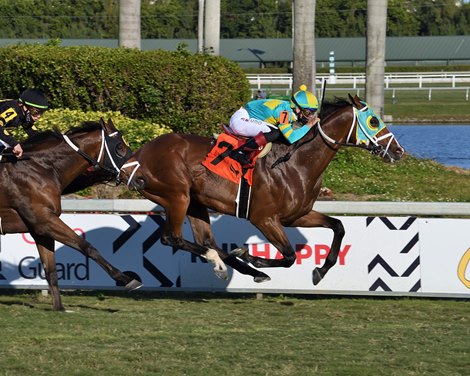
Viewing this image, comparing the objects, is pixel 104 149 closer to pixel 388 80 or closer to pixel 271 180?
pixel 271 180

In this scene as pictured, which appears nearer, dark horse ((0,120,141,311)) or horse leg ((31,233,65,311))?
dark horse ((0,120,141,311))

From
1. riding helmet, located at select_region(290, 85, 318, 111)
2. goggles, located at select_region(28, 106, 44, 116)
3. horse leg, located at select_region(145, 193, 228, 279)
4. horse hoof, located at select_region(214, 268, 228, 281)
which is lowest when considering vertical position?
horse hoof, located at select_region(214, 268, 228, 281)

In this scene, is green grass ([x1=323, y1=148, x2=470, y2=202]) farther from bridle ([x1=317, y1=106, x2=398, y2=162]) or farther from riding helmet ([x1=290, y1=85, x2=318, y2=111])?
riding helmet ([x1=290, y1=85, x2=318, y2=111])

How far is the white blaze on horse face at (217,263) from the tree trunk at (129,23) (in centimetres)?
777

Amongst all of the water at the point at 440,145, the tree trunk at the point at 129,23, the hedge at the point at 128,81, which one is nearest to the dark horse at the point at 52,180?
the hedge at the point at 128,81

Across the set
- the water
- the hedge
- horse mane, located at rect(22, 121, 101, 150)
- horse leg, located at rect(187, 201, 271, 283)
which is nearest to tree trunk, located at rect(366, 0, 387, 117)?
the water

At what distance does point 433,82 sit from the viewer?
49.8 m

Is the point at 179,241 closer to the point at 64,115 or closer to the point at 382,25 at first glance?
the point at 64,115

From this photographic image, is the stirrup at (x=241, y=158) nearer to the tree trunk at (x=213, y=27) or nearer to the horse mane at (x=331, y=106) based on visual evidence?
the horse mane at (x=331, y=106)

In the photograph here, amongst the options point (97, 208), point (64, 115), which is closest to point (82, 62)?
point (64, 115)

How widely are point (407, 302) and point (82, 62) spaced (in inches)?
252

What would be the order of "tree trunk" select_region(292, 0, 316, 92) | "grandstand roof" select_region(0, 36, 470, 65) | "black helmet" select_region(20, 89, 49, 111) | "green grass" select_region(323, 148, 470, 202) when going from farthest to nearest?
"grandstand roof" select_region(0, 36, 470, 65)
"tree trunk" select_region(292, 0, 316, 92)
"green grass" select_region(323, 148, 470, 202)
"black helmet" select_region(20, 89, 49, 111)

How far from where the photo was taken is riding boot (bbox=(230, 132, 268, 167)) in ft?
31.6

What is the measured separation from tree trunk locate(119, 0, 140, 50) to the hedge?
1.97 meters
